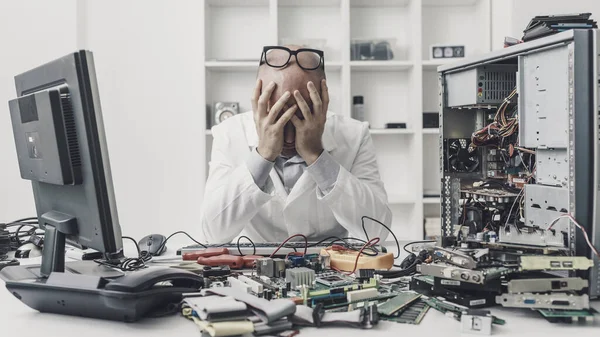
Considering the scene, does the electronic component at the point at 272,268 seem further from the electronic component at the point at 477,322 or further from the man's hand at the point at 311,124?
the man's hand at the point at 311,124

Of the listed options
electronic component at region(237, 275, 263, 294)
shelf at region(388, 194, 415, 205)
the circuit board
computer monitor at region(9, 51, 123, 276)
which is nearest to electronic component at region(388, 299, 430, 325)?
the circuit board

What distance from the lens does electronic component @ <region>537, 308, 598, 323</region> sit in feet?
2.68

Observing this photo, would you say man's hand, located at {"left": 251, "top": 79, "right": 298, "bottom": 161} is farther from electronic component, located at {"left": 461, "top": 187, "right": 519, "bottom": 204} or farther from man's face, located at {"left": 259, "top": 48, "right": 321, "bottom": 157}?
electronic component, located at {"left": 461, "top": 187, "right": 519, "bottom": 204}

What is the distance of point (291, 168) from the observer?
5.82 feet

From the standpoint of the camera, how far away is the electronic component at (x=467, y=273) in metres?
0.86

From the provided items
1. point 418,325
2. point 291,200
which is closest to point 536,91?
point 418,325

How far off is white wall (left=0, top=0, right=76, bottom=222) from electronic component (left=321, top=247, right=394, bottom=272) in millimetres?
2311

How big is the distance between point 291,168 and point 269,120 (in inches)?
12.8

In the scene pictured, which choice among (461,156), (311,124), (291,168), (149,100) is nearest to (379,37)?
(149,100)

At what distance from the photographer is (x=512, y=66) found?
50.3 inches

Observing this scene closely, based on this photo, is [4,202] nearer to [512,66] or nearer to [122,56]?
[122,56]

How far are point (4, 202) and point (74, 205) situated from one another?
2.19 m

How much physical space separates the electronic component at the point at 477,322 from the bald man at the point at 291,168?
31.8 inches

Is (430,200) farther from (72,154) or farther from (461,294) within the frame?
(72,154)
